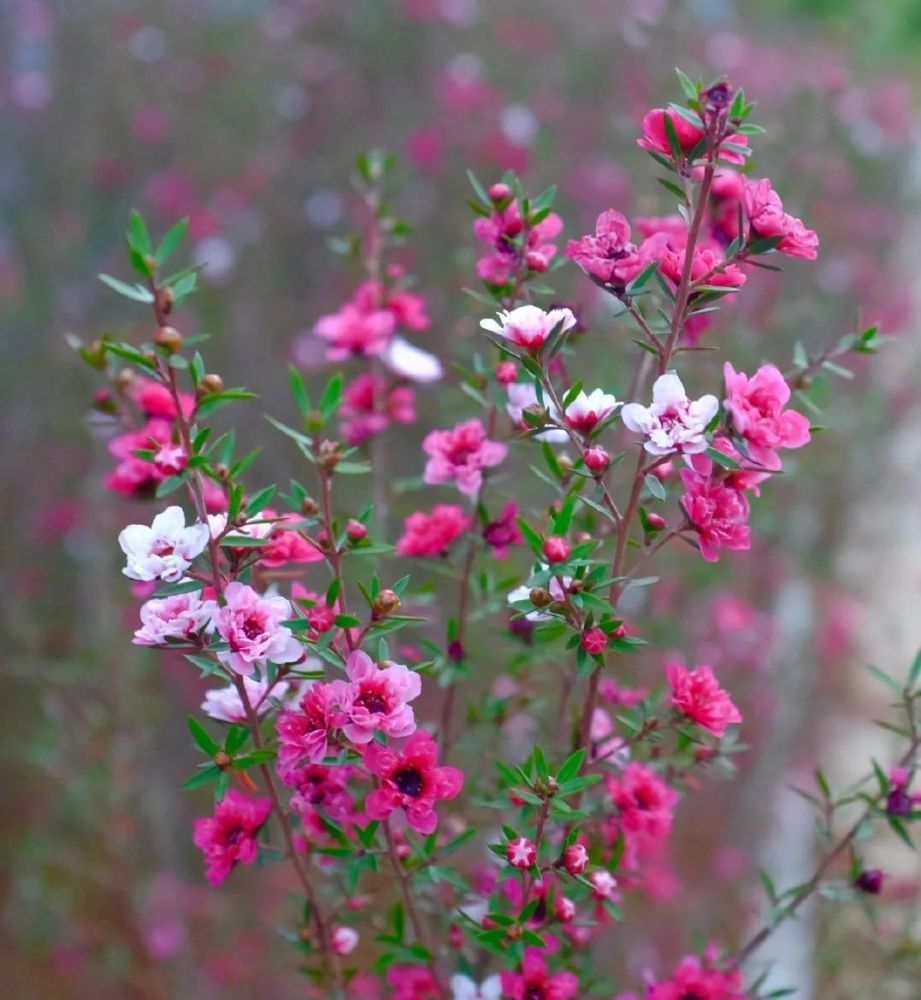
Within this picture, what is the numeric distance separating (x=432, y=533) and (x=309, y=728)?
0.75 feet

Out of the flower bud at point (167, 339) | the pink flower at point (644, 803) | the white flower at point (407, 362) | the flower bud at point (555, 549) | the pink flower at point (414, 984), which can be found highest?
the flower bud at point (167, 339)

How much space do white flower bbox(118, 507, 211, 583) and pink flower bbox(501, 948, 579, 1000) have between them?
0.36 meters

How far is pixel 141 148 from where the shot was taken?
276 centimetres

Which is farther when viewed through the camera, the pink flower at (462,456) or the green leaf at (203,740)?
the pink flower at (462,456)

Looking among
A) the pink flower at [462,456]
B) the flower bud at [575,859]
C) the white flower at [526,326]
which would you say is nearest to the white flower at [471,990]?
the flower bud at [575,859]

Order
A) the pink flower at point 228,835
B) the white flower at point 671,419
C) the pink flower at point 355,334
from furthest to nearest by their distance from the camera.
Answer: the pink flower at point 355,334, the pink flower at point 228,835, the white flower at point 671,419

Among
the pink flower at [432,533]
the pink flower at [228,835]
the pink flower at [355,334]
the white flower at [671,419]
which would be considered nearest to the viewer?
the white flower at [671,419]

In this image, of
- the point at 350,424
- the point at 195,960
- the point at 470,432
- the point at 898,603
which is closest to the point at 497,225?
the point at 470,432

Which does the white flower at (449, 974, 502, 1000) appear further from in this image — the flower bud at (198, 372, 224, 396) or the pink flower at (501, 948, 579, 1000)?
the flower bud at (198, 372, 224, 396)

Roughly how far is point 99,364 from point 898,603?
278cm

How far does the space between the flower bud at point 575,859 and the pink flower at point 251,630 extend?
0.72 feet

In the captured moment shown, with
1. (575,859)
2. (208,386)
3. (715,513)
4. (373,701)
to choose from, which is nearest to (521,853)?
(575,859)

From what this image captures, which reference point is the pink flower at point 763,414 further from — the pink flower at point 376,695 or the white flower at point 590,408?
the pink flower at point 376,695

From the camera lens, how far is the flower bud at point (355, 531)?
2.11 feet
